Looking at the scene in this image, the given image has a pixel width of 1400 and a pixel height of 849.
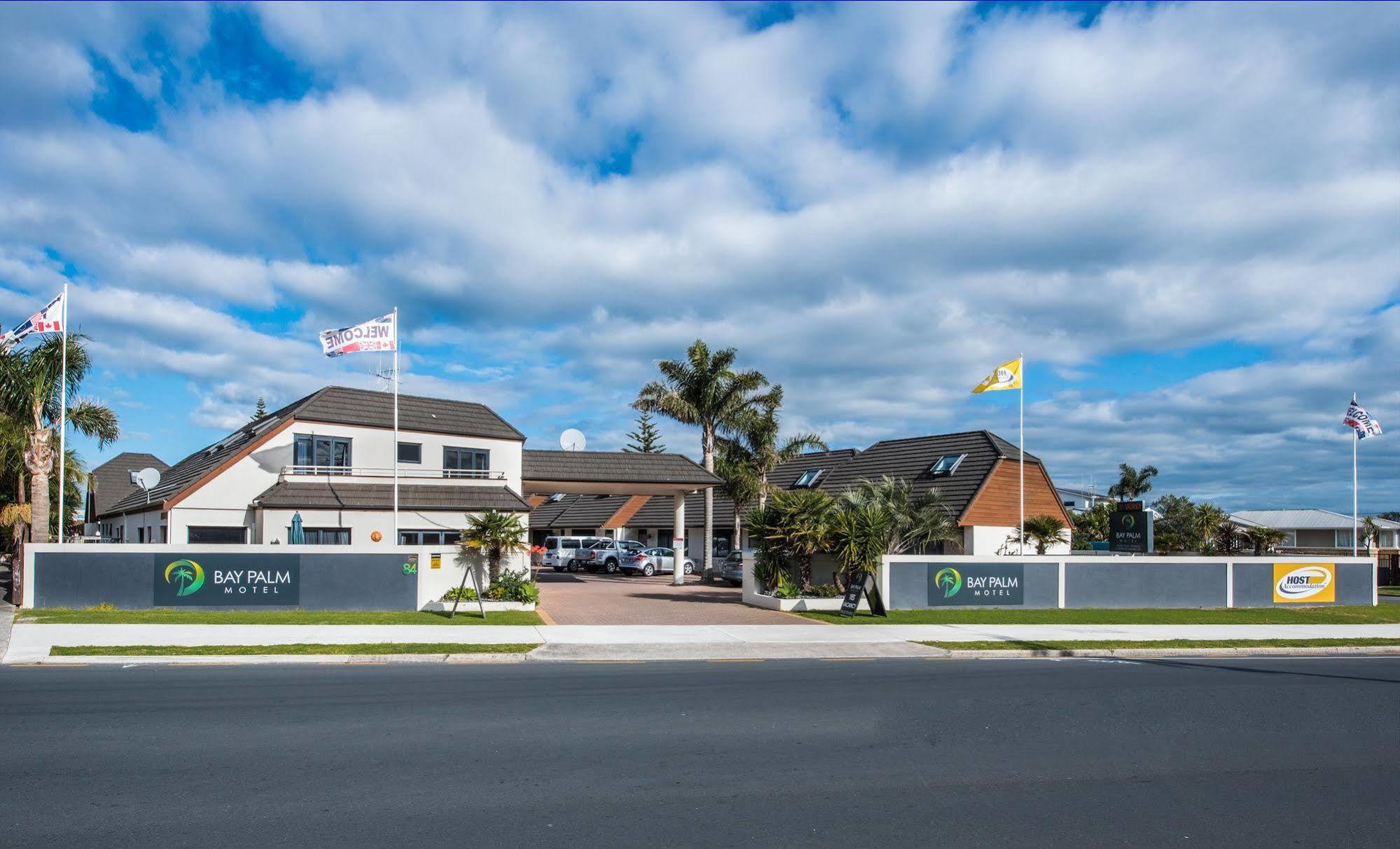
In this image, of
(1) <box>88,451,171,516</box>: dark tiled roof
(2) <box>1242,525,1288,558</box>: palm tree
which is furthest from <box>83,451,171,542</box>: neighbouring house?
(2) <box>1242,525,1288,558</box>: palm tree

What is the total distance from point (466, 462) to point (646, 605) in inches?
392

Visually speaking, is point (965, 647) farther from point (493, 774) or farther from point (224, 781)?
point (224, 781)

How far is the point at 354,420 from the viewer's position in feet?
108

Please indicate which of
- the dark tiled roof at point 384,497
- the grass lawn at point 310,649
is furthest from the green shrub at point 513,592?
the grass lawn at point 310,649

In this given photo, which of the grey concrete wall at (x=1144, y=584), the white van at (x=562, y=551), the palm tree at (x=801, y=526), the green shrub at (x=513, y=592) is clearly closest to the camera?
the green shrub at (x=513, y=592)

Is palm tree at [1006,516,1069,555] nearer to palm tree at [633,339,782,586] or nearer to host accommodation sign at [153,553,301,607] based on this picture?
palm tree at [633,339,782,586]

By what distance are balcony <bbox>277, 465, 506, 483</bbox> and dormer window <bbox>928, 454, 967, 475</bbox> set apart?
66.5 feet

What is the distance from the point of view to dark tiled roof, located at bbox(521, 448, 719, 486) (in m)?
35.7

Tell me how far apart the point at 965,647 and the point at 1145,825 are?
11.7m

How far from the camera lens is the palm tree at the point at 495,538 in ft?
83.1

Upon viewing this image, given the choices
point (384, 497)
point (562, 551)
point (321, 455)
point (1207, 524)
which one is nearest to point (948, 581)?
point (384, 497)

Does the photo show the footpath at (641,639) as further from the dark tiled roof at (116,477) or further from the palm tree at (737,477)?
the dark tiled roof at (116,477)

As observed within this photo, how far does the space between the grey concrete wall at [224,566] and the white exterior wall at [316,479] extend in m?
3.80

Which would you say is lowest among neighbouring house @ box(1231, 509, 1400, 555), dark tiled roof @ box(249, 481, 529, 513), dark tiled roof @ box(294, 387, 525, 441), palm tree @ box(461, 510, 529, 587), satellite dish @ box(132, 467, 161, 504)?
neighbouring house @ box(1231, 509, 1400, 555)
